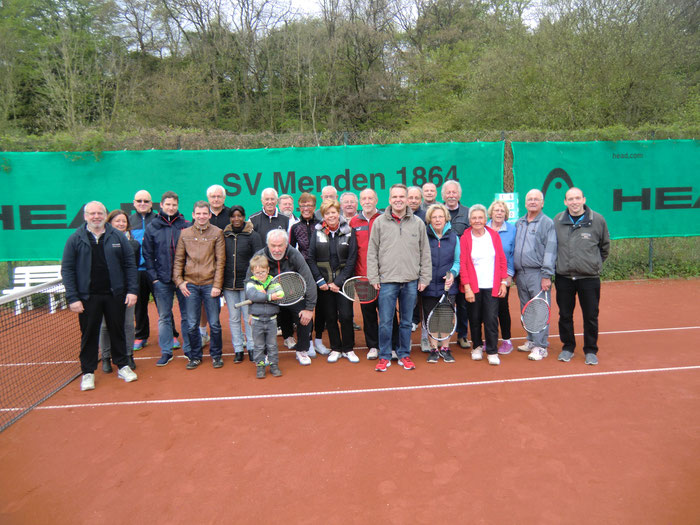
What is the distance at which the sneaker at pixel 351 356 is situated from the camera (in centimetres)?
516

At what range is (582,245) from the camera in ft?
15.7

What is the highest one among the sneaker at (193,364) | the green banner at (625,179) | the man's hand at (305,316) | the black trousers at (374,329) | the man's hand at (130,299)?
the green banner at (625,179)

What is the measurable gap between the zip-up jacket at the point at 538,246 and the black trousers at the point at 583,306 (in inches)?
9.1

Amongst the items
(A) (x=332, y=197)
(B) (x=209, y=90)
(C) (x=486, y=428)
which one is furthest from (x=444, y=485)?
(B) (x=209, y=90)

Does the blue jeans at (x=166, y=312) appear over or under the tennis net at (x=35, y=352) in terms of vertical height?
over

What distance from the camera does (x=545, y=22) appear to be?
15.8m

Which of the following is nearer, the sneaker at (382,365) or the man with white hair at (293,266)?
the man with white hair at (293,266)

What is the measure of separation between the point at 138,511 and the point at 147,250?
2972 mm

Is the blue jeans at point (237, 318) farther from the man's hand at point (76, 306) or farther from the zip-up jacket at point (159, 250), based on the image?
the man's hand at point (76, 306)

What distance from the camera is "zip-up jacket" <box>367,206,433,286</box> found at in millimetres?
4707

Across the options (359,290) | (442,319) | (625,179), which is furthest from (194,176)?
(625,179)

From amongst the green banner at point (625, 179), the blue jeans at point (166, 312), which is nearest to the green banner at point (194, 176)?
the green banner at point (625, 179)

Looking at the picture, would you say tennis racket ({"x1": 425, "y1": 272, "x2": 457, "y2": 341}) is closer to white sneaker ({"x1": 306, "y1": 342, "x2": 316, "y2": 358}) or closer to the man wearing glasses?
white sneaker ({"x1": 306, "y1": 342, "x2": 316, "y2": 358})

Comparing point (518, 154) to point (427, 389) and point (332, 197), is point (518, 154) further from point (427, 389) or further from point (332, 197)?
point (427, 389)
